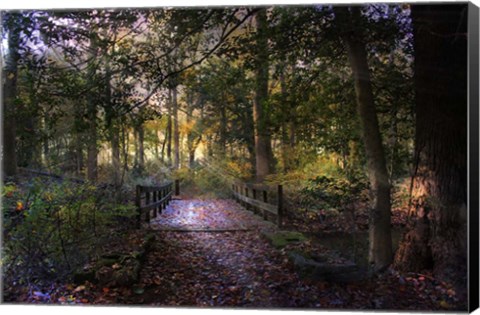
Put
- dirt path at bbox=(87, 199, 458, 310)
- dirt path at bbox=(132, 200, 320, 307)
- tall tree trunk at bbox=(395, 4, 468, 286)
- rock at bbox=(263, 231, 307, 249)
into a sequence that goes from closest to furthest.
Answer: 1. tall tree trunk at bbox=(395, 4, 468, 286)
2. dirt path at bbox=(87, 199, 458, 310)
3. dirt path at bbox=(132, 200, 320, 307)
4. rock at bbox=(263, 231, 307, 249)

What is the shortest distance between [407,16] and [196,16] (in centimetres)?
190

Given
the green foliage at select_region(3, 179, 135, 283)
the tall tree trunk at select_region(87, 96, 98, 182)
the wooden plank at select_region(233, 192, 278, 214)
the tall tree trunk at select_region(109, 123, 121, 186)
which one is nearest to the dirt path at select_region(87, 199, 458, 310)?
the wooden plank at select_region(233, 192, 278, 214)

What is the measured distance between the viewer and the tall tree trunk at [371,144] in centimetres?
357

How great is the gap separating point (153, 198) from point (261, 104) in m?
1.38

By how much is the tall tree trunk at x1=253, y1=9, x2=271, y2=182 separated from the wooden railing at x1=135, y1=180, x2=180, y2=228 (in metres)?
0.83

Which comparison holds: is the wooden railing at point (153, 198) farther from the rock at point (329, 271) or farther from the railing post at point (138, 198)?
the rock at point (329, 271)

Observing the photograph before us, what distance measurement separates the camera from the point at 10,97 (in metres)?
4.01

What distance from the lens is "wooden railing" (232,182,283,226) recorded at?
378 cm

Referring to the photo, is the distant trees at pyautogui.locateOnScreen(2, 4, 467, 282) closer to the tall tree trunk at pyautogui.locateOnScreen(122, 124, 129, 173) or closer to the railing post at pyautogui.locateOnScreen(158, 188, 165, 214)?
the tall tree trunk at pyautogui.locateOnScreen(122, 124, 129, 173)

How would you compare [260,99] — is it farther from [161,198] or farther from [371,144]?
[161,198]

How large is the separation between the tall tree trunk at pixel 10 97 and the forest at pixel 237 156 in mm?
14

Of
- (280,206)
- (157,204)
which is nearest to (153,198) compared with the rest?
(157,204)

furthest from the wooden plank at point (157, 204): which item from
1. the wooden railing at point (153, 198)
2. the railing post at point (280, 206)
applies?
the railing post at point (280, 206)

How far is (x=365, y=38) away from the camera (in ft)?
11.9
